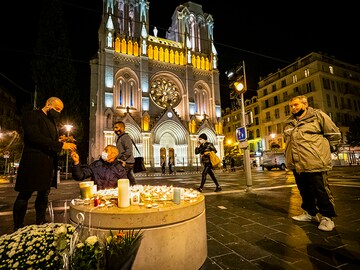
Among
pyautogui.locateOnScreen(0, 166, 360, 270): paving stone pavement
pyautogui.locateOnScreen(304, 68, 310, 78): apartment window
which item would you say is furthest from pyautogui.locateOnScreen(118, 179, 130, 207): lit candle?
pyautogui.locateOnScreen(304, 68, 310, 78): apartment window

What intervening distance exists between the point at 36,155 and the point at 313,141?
13.3ft

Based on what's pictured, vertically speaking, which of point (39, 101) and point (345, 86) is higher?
point (345, 86)

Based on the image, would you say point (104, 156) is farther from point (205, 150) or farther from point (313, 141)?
point (205, 150)

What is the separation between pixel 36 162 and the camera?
2730 millimetres

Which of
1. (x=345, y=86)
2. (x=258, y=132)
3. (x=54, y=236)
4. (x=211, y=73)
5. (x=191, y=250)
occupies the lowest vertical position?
(x=191, y=250)

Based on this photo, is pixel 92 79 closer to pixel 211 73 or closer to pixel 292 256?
pixel 211 73

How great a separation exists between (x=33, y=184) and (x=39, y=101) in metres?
24.6

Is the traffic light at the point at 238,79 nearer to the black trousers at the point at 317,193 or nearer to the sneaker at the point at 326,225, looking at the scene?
the black trousers at the point at 317,193

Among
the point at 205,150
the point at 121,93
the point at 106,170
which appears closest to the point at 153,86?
the point at 121,93

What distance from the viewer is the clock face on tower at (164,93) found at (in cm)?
3083

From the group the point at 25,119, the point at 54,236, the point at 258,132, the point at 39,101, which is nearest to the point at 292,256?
the point at 54,236

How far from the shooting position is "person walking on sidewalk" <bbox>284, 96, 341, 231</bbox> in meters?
2.86

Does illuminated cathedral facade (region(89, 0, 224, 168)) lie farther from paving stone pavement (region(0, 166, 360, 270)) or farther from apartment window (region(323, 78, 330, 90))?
paving stone pavement (region(0, 166, 360, 270))

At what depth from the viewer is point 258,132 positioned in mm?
40844
